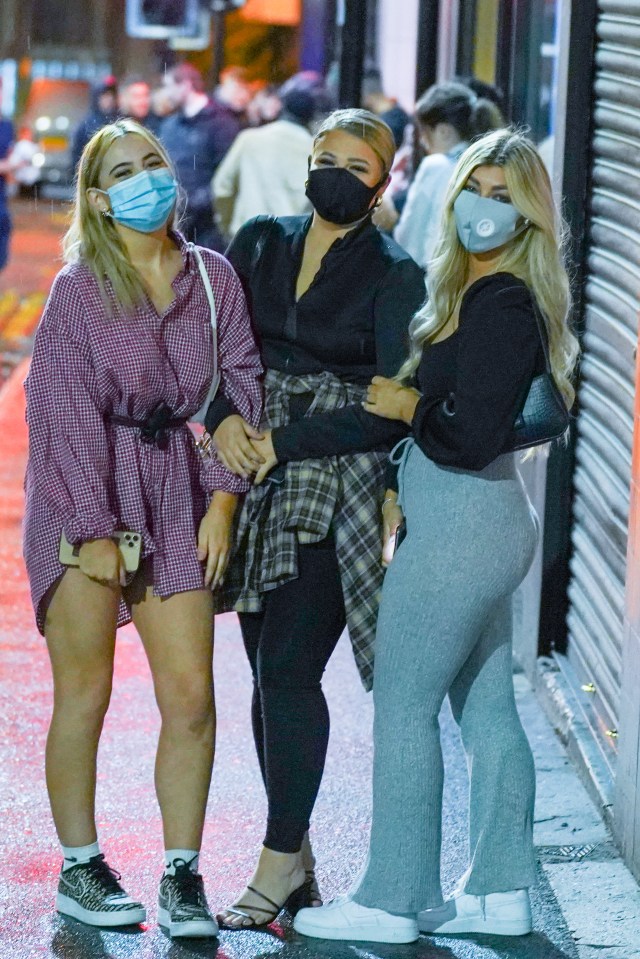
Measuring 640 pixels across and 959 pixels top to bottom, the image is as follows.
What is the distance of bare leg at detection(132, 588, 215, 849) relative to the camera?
402cm

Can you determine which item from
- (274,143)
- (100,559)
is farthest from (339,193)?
(274,143)

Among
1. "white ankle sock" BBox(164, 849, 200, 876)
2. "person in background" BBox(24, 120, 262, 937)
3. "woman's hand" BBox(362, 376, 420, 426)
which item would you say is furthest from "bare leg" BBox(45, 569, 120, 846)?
"woman's hand" BBox(362, 376, 420, 426)

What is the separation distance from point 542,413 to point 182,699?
1179 millimetres

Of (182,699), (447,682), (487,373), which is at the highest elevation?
(487,373)

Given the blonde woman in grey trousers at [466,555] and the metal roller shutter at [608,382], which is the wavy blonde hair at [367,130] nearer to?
the blonde woman in grey trousers at [466,555]

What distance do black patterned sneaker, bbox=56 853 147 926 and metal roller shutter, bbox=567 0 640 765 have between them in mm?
1719

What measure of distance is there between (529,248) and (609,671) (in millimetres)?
1987

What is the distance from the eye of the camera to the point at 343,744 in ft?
18.3

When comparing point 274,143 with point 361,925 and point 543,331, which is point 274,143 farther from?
point 361,925

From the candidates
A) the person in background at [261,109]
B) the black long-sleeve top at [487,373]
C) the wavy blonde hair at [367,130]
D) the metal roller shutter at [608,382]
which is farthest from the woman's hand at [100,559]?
the person in background at [261,109]

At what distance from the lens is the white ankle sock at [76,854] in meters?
4.14

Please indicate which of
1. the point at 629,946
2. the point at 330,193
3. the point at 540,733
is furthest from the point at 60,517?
the point at 540,733

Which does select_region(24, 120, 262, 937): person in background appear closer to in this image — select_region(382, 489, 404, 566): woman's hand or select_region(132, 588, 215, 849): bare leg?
select_region(132, 588, 215, 849): bare leg

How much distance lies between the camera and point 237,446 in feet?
13.0
